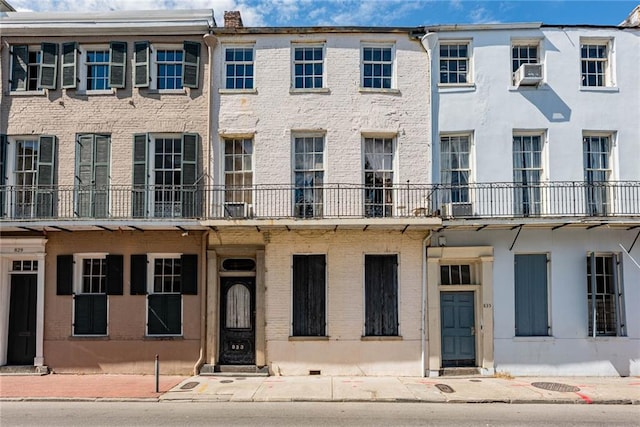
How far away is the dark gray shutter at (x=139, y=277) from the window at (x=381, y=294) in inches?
238

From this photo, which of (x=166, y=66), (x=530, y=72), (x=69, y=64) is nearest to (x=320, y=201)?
(x=166, y=66)

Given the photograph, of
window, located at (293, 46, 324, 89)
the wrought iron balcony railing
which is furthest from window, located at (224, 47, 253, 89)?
the wrought iron balcony railing

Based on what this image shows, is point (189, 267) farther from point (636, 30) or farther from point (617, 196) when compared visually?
point (636, 30)

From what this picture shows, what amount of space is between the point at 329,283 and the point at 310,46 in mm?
6716

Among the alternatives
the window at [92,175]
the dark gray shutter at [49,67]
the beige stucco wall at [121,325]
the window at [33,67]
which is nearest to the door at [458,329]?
the beige stucco wall at [121,325]

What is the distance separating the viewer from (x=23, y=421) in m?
9.20

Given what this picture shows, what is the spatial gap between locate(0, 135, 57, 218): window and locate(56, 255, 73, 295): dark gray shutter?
4.29 ft

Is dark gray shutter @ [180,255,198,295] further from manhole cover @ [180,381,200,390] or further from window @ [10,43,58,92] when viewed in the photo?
window @ [10,43,58,92]

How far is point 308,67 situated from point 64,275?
8927 millimetres

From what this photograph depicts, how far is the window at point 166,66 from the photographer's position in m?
14.1

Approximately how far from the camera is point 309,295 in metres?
13.8

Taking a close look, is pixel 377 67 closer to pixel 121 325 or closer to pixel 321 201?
pixel 321 201

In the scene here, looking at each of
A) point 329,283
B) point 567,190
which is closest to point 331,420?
point 329,283

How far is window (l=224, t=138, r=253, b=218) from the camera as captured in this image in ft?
45.8
